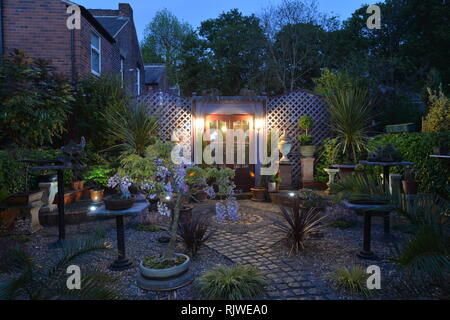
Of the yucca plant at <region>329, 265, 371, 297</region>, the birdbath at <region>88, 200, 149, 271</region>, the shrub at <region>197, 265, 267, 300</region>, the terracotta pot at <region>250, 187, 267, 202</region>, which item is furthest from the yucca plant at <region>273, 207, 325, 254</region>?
the terracotta pot at <region>250, 187, 267, 202</region>

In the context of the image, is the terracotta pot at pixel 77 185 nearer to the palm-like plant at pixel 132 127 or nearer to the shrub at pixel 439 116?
the palm-like plant at pixel 132 127

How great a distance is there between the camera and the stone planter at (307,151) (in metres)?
7.93

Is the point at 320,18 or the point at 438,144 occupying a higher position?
the point at 320,18

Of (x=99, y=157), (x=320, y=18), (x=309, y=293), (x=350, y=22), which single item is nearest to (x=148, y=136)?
(x=99, y=157)

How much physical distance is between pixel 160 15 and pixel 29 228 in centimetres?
3150

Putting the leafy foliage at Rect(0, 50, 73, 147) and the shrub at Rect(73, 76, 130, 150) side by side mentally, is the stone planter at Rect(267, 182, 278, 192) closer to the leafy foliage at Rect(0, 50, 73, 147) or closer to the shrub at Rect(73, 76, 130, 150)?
the shrub at Rect(73, 76, 130, 150)

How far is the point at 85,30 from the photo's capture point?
9.00 meters

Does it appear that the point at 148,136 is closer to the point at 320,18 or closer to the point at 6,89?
the point at 6,89

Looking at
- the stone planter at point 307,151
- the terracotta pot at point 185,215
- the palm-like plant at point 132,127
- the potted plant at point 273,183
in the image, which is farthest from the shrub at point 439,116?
the palm-like plant at point 132,127

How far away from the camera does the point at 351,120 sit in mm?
7285

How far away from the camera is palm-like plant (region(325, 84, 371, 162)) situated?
7254 millimetres

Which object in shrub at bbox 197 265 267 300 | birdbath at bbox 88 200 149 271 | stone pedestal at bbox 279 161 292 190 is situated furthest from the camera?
stone pedestal at bbox 279 161 292 190

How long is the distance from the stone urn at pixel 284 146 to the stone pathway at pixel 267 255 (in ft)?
7.18

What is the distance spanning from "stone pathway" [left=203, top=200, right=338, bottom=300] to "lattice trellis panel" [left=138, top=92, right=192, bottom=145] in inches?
133
